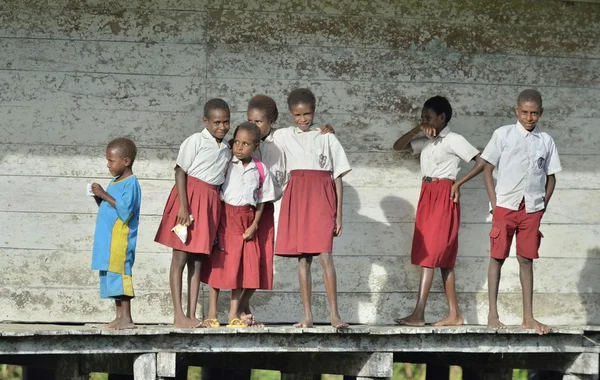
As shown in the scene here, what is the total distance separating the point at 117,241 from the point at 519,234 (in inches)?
97.7

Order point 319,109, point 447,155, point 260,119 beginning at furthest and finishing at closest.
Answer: point 319,109 → point 447,155 → point 260,119

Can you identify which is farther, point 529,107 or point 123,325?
point 529,107

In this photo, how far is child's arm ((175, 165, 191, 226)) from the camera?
7.63 meters

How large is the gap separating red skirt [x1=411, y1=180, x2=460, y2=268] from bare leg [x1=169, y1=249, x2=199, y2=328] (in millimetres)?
1658

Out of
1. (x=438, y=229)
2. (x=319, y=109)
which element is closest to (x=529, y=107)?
(x=438, y=229)

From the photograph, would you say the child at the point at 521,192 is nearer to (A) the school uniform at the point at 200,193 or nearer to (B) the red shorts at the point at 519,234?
(B) the red shorts at the point at 519,234

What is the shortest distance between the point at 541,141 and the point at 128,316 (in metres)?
2.76

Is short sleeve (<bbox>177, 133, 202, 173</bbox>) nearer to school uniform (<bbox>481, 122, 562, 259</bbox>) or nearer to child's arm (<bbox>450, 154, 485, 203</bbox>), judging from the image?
child's arm (<bbox>450, 154, 485, 203</bbox>)

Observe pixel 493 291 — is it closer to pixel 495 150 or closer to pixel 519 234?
pixel 519 234

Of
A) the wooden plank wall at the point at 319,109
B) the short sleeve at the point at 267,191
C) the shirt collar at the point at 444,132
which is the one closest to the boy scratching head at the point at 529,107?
the shirt collar at the point at 444,132

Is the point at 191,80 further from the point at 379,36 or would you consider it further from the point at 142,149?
the point at 379,36

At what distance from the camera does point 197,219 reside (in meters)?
7.68

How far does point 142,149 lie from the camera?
8703 millimetres

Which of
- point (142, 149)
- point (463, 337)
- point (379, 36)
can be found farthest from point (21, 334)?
point (379, 36)
